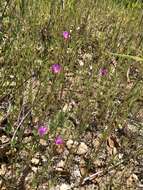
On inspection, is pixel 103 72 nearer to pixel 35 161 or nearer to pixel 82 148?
pixel 82 148

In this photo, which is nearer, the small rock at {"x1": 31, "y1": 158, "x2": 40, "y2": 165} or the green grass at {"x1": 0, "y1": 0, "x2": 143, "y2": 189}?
the small rock at {"x1": 31, "y1": 158, "x2": 40, "y2": 165}

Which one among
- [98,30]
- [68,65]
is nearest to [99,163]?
[68,65]

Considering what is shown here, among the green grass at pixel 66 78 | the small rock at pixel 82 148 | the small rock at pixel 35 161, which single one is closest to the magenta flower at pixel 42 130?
the green grass at pixel 66 78

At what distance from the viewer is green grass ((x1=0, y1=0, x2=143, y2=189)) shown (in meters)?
2.57

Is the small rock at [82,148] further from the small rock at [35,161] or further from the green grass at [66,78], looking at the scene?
the small rock at [35,161]

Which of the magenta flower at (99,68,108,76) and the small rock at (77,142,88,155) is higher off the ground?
the magenta flower at (99,68,108,76)

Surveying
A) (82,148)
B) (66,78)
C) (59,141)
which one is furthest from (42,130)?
(66,78)

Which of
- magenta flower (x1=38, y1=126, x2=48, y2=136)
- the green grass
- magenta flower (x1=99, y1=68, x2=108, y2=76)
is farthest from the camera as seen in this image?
magenta flower (x1=99, y1=68, x2=108, y2=76)

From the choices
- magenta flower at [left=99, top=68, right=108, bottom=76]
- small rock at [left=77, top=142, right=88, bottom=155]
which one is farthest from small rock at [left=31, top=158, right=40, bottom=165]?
magenta flower at [left=99, top=68, right=108, bottom=76]

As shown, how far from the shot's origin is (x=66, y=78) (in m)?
3.10

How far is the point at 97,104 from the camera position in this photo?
2977 mm

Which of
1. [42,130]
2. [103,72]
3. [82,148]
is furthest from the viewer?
[103,72]

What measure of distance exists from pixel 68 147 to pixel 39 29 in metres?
1.17

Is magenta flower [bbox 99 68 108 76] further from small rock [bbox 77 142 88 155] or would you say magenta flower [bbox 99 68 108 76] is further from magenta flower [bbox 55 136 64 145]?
magenta flower [bbox 55 136 64 145]
